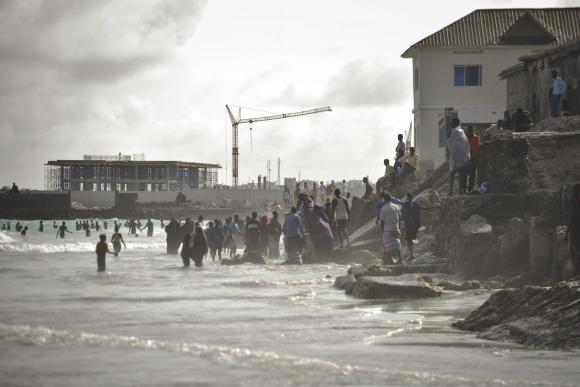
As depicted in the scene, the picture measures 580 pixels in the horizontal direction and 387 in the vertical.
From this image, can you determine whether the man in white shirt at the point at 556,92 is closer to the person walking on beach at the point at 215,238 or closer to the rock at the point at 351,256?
the rock at the point at 351,256

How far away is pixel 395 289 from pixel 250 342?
5.18 m

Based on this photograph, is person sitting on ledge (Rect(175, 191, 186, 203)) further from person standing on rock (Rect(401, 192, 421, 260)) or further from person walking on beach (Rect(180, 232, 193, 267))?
person standing on rock (Rect(401, 192, 421, 260))

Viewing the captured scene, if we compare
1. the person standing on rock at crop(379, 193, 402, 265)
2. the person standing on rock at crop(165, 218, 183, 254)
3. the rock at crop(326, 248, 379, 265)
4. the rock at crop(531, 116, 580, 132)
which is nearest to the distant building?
the rock at crop(531, 116, 580, 132)

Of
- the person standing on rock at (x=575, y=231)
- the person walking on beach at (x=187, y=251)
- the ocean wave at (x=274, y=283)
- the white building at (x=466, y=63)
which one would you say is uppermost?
the white building at (x=466, y=63)

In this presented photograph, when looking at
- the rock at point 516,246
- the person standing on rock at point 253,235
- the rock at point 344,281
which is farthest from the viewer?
the person standing on rock at point 253,235

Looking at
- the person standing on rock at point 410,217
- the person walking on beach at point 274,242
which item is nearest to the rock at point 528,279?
the person standing on rock at point 410,217

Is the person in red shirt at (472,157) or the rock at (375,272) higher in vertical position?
the person in red shirt at (472,157)

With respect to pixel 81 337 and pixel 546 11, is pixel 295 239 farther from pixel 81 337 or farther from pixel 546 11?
pixel 546 11

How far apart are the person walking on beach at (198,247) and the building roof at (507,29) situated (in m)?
20.9

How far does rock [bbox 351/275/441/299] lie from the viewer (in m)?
16.8

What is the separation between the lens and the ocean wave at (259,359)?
9.59m

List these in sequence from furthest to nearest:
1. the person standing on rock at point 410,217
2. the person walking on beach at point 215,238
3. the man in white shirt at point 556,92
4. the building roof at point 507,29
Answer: the building roof at point 507,29 < the person walking on beach at point 215,238 < the man in white shirt at point 556,92 < the person standing on rock at point 410,217

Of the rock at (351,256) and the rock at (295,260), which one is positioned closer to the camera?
the rock at (351,256)

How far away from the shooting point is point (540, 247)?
1794cm
